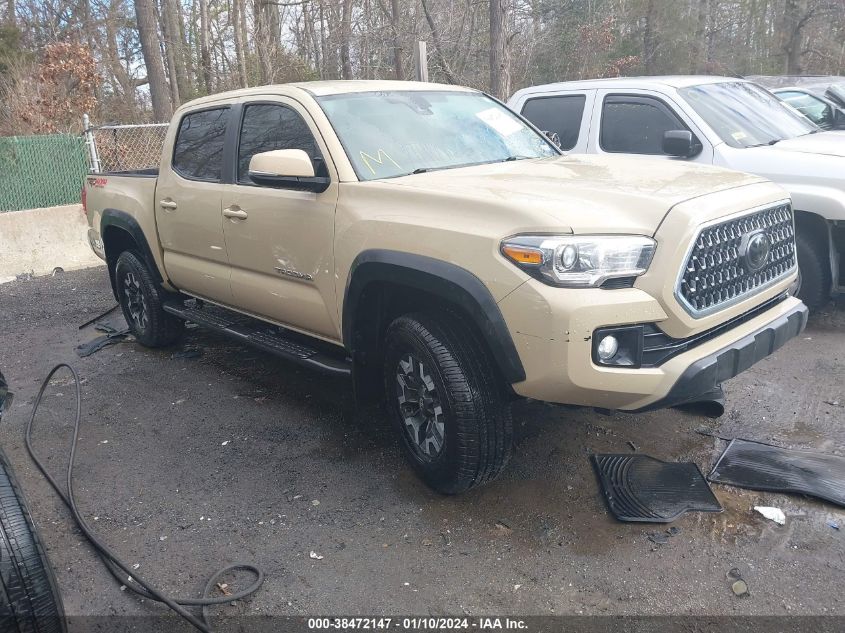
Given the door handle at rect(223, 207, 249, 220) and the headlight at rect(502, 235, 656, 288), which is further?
A: the door handle at rect(223, 207, 249, 220)

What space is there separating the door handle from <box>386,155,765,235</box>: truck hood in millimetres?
1133

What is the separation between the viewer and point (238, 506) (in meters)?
3.57

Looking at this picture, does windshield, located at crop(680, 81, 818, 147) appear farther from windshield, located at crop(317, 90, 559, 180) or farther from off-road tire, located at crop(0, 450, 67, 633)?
off-road tire, located at crop(0, 450, 67, 633)

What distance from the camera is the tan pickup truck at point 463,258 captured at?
2.77 metres

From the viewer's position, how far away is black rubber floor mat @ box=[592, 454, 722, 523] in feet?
10.7

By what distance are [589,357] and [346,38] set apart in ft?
52.1

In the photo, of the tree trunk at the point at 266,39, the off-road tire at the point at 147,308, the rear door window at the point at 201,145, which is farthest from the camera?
the tree trunk at the point at 266,39

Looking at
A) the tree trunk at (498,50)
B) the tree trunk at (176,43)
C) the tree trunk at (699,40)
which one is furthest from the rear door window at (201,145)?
the tree trunk at (699,40)

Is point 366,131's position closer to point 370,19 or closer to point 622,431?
point 622,431

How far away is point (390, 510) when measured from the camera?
345 cm

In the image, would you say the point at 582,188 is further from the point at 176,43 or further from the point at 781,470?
the point at 176,43

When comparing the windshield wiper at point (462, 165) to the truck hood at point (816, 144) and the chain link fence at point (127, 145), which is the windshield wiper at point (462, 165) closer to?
the truck hood at point (816, 144)

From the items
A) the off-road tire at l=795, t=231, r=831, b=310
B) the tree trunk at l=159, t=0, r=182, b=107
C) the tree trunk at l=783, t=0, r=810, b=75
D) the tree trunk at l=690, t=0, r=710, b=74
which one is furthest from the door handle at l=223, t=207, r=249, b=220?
the tree trunk at l=690, t=0, r=710, b=74

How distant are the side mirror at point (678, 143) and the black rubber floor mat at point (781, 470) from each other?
2580 millimetres
